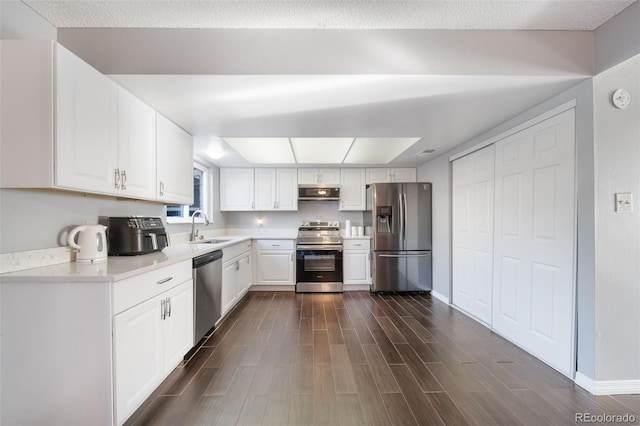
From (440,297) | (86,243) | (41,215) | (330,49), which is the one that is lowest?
(440,297)

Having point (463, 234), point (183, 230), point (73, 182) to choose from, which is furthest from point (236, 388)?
point (463, 234)

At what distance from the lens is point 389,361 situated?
2127 mm

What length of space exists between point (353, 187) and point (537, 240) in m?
2.85

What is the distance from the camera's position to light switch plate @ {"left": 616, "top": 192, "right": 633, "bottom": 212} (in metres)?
1.74

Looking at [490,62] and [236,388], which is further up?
[490,62]

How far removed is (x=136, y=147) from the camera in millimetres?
1964

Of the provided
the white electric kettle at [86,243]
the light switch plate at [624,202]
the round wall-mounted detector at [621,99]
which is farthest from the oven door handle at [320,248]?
the round wall-mounted detector at [621,99]

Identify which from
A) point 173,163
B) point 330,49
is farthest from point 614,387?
point 173,163

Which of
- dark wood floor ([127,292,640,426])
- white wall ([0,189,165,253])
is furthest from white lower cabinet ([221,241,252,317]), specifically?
white wall ([0,189,165,253])

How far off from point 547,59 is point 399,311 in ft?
9.31

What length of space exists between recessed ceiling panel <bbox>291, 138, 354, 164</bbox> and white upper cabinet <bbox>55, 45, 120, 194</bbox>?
182cm

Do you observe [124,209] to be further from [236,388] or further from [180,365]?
[236,388]

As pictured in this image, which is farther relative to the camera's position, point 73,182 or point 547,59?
point 547,59

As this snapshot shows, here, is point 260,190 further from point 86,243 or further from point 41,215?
point 41,215
